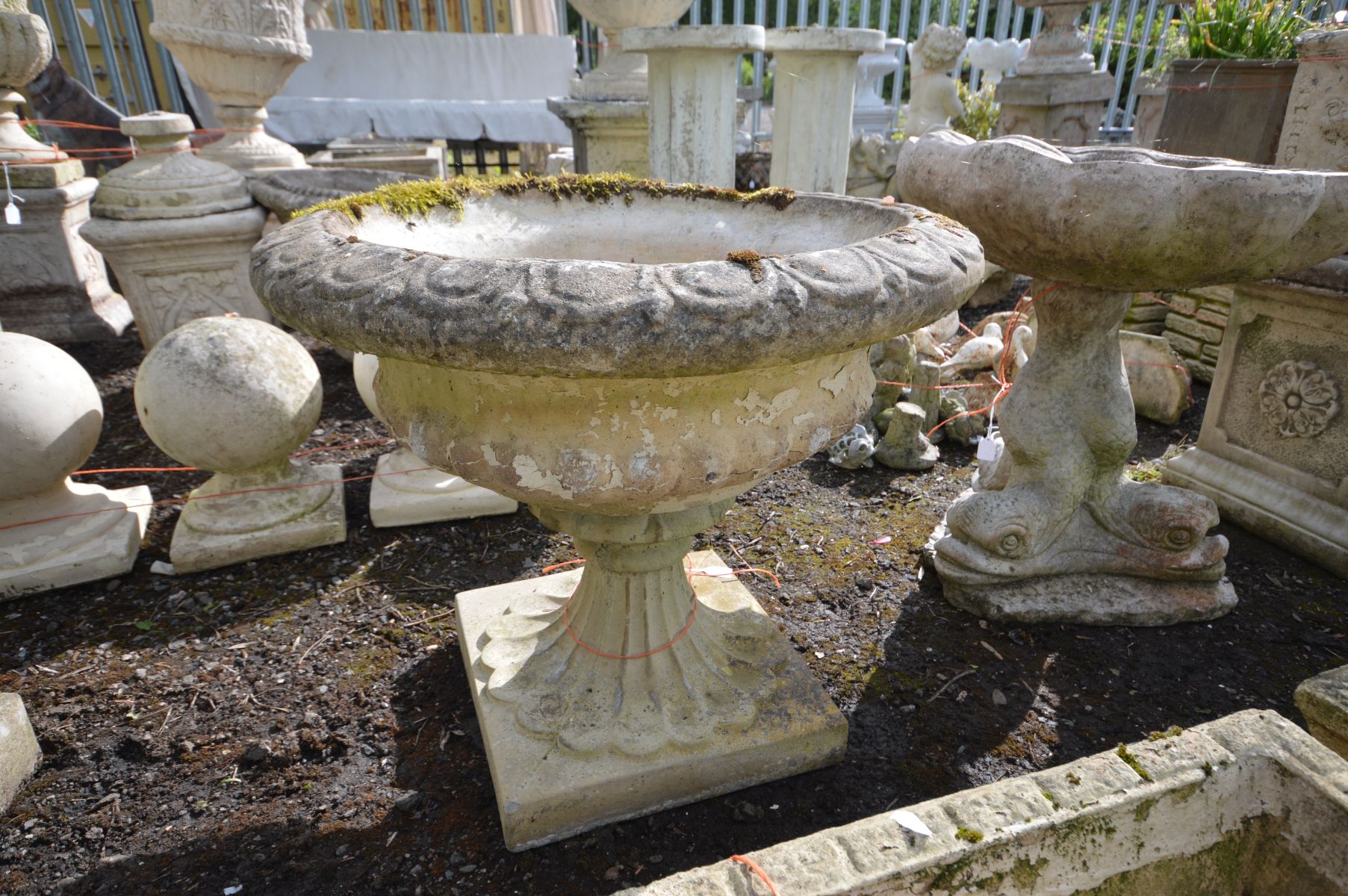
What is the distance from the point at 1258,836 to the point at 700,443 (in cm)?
108

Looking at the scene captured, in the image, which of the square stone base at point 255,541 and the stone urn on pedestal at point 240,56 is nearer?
the square stone base at point 255,541

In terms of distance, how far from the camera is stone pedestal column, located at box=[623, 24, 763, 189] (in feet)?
13.0

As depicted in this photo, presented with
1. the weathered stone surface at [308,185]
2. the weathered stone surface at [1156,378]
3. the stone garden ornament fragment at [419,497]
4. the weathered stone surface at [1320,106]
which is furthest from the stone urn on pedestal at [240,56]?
the weathered stone surface at [1320,106]

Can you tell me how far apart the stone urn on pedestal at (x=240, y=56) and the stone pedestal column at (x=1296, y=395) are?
4869mm

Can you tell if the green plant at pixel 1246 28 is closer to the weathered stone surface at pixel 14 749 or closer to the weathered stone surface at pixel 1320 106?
the weathered stone surface at pixel 1320 106

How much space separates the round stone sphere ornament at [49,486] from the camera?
239 centimetres

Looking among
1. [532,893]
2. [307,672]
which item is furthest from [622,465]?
[307,672]

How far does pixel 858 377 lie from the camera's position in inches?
59.8

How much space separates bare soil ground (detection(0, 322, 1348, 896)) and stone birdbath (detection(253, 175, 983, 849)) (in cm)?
14

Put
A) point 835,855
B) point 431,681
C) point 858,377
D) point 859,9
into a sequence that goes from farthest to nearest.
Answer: point 859,9 < point 431,681 < point 858,377 < point 835,855

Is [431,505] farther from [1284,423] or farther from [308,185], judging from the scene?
[1284,423]

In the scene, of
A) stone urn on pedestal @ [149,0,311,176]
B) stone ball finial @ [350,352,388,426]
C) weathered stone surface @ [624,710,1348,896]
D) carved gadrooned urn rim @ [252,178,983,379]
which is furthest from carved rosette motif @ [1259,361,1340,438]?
stone urn on pedestal @ [149,0,311,176]

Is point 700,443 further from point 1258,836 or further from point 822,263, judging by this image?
point 1258,836

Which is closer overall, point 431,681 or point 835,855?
point 835,855
